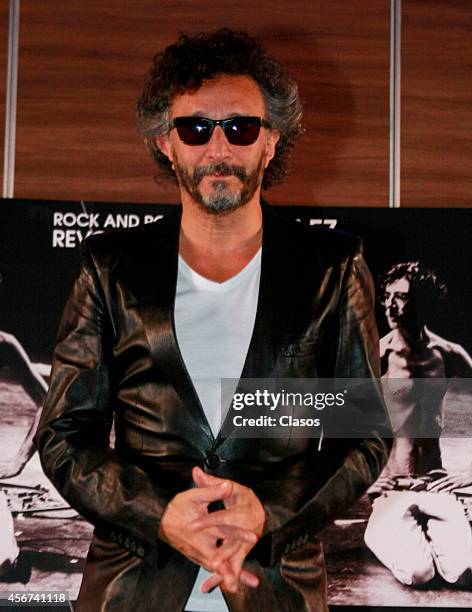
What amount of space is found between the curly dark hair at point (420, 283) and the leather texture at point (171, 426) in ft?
4.01

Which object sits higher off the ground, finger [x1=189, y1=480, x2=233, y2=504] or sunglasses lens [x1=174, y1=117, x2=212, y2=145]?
sunglasses lens [x1=174, y1=117, x2=212, y2=145]

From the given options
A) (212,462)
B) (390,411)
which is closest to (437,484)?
(390,411)

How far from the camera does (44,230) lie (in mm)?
2904

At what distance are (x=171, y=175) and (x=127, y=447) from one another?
2.26 ft

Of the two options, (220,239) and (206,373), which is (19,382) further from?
(206,373)

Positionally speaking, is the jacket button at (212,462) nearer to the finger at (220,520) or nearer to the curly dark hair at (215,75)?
the finger at (220,520)

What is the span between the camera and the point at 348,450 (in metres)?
1.58

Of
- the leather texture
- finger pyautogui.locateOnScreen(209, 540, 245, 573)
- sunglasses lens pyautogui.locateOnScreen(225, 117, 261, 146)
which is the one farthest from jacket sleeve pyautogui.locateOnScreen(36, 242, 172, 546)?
sunglasses lens pyautogui.locateOnScreen(225, 117, 261, 146)

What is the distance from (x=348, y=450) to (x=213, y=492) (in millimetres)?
263

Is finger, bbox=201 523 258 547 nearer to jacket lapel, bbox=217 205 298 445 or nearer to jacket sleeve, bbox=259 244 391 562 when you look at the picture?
jacket sleeve, bbox=259 244 391 562

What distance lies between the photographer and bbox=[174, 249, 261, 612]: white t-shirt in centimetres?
158

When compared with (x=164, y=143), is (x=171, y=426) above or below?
below

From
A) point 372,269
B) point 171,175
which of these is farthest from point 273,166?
point 372,269

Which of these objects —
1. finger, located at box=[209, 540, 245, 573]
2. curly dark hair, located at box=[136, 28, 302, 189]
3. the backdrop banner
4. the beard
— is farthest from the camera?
the backdrop banner
